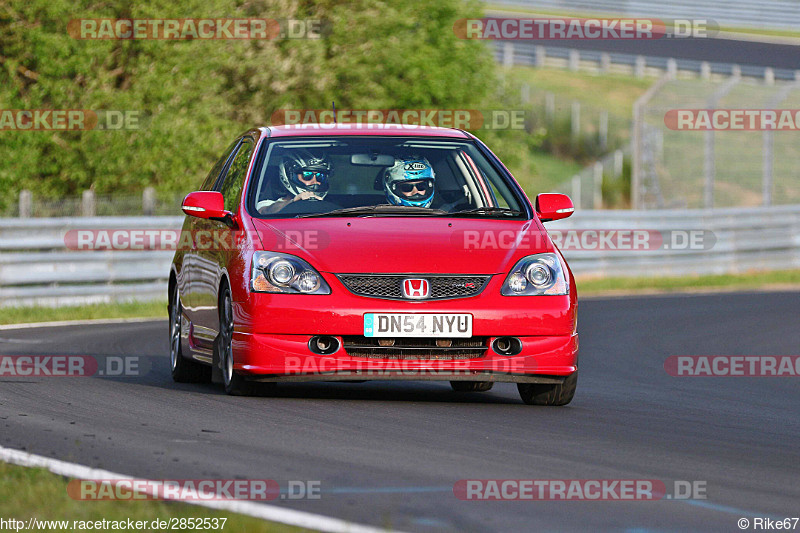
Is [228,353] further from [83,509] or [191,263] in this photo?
[83,509]

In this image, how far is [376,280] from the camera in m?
8.71

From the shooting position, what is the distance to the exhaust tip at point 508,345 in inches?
349

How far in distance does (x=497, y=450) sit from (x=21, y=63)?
19735 mm

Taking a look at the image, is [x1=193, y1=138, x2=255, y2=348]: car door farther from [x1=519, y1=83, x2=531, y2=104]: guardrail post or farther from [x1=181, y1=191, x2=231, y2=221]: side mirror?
[x1=519, y1=83, x2=531, y2=104]: guardrail post

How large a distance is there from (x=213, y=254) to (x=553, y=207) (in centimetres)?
213

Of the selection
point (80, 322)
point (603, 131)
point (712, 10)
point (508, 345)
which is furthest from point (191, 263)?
point (712, 10)

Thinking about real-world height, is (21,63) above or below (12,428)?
above

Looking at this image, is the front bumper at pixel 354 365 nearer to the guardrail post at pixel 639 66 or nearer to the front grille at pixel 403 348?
the front grille at pixel 403 348

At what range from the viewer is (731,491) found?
6.12 metres

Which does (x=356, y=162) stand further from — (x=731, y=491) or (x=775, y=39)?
(x=775, y=39)

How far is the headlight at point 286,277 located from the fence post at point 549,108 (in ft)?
141

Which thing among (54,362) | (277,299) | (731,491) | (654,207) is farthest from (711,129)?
(731,491)

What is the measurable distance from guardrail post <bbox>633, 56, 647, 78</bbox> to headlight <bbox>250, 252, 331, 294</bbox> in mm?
48876

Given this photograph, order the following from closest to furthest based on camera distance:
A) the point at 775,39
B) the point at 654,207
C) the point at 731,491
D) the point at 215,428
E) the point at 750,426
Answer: the point at 731,491 → the point at 215,428 → the point at 750,426 → the point at 654,207 → the point at 775,39
